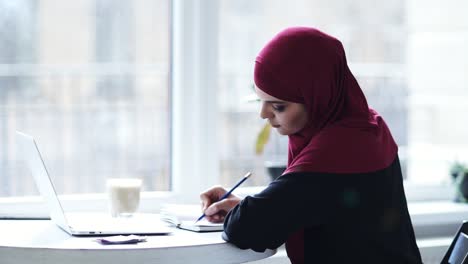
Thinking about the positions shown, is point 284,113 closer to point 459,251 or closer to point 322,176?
point 322,176

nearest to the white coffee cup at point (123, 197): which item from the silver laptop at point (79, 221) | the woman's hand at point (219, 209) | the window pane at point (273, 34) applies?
the silver laptop at point (79, 221)

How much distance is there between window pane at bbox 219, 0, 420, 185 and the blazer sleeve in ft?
3.49

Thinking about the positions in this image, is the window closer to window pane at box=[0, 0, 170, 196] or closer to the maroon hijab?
window pane at box=[0, 0, 170, 196]

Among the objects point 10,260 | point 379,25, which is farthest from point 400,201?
point 379,25

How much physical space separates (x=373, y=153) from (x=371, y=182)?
2.7 inches

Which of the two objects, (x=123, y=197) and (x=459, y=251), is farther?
(x=123, y=197)

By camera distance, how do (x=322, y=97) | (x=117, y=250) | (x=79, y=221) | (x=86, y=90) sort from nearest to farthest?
1. (x=117, y=250)
2. (x=322, y=97)
3. (x=79, y=221)
4. (x=86, y=90)

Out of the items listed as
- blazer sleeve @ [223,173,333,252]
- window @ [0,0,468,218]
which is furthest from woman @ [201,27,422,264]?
window @ [0,0,468,218]

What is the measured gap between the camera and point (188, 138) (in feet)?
8.74

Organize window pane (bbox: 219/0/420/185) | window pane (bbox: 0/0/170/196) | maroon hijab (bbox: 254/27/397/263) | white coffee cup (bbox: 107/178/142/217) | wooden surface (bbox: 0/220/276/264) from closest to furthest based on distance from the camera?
wooden surface (bbox: 0/220/276/264) → maroon hijab (bbox: 254/27/397/263) → white coffee cup (bbox: 107/178/142/217) → window pane (bbox: 0/0/170/196) → window pane (bbox: 219/0/420/185)

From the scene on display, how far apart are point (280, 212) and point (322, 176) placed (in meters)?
0.12

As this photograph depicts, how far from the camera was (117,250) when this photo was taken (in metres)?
1.66

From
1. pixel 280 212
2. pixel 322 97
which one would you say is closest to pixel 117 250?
pixel 280 212

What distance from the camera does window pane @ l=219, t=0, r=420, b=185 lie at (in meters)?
2.92
